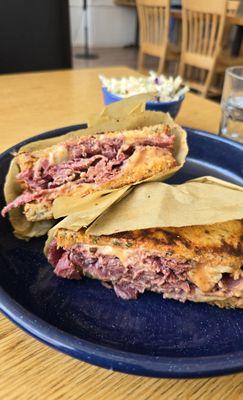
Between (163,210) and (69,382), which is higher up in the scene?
(163,210)

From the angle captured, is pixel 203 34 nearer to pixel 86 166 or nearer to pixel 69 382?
pixel 86 166

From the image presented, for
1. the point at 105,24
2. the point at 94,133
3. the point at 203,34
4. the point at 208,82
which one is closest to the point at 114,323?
the point at 94,133

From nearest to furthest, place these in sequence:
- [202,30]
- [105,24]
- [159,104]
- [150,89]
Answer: [159,104], [150,89], [202,30], [105,24]

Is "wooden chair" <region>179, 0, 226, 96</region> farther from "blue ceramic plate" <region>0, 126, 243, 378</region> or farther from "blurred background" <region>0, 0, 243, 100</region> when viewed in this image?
"blue ceramic plate" <region>0, 126, 243, 378</region>

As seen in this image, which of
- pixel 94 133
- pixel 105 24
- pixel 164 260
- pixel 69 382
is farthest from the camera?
pixel 105 24

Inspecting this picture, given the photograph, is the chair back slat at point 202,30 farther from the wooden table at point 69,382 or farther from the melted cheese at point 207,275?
the wooden table at point 69,382

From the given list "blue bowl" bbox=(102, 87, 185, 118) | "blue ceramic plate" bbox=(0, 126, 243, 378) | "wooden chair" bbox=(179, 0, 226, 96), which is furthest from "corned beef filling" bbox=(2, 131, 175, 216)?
"wooden chair" bbox=(179, 0, 226, 96)

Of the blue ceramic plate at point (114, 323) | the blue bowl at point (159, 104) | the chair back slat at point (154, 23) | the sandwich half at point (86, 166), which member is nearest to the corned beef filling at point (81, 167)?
the sandwich half at point (86, 166)
